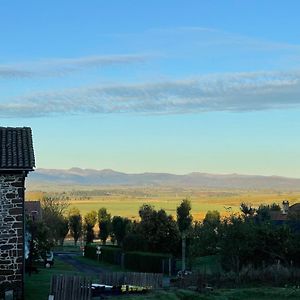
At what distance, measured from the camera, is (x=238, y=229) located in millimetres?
35625

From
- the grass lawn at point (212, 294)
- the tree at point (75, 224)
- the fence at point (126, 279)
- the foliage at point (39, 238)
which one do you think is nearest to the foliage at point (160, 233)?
the foliage at point (39, 238)

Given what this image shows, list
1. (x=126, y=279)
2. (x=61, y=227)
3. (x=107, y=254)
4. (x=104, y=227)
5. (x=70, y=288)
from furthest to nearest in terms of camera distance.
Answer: (x=61, y=227) → (x=104, y=227) → (x=107, y=254) → (x=126, y=279) → (x=70, y=288)

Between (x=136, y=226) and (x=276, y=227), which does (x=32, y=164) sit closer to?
(x=276, y=227)

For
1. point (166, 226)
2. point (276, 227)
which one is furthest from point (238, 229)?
point (166, 226)

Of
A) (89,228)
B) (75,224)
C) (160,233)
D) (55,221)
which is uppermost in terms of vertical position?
(160,233)

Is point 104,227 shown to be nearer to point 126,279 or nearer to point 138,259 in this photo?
point 138,259

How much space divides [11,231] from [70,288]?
3.10 meters

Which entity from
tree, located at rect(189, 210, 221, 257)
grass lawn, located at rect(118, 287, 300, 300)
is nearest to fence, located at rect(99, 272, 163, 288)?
grass lawn, located at rect(118, 287, 300, 300)

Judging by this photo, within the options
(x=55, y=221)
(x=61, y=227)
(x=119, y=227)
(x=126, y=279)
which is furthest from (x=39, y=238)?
(x=61, y=227)

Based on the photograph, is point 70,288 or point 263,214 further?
point 263,214

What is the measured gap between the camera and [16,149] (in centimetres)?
2420

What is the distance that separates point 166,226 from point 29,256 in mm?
27816

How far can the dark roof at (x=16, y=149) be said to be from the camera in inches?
914

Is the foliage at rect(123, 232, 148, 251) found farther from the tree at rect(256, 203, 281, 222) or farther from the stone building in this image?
the stone building
